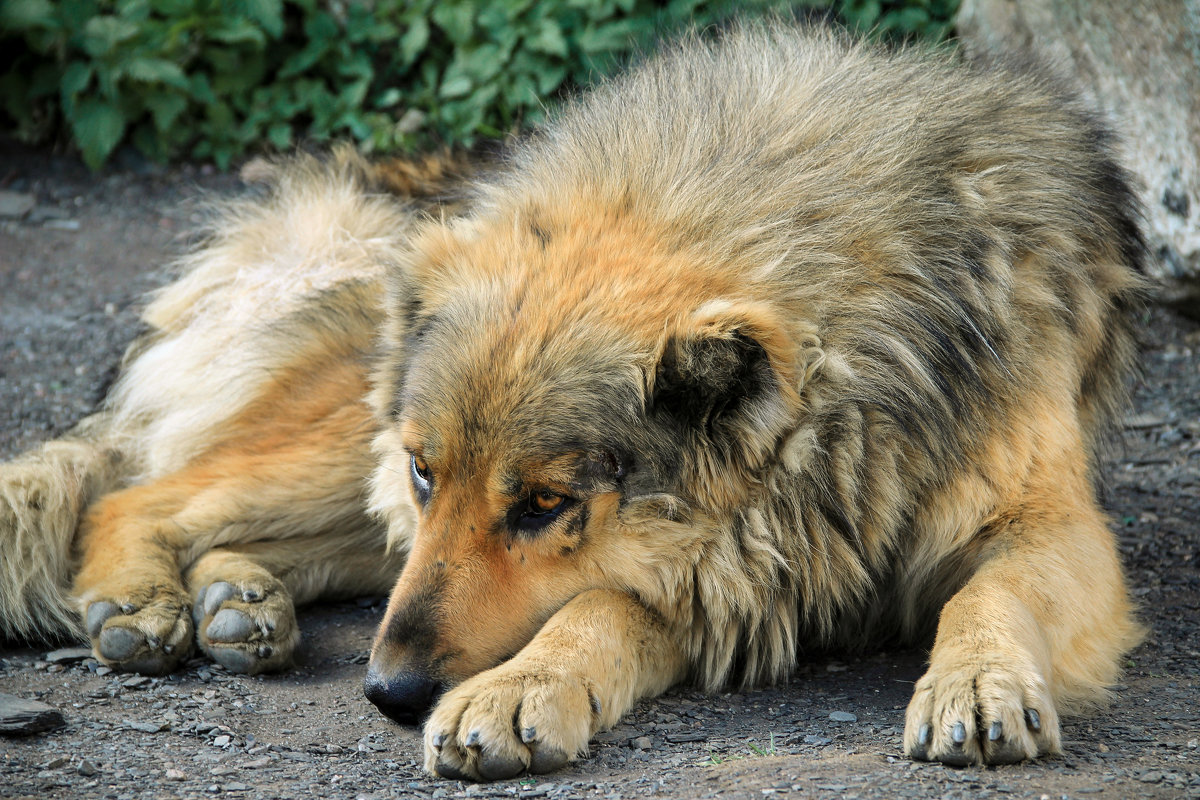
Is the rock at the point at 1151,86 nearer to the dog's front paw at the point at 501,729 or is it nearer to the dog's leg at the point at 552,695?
the dog's leg at the point at 552,695

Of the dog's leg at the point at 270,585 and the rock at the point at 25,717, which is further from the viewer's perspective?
the dog's leg at the point at 270,585

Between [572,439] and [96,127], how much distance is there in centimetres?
654

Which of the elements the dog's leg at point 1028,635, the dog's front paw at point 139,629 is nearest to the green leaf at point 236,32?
the dog's front paw at point 139,629

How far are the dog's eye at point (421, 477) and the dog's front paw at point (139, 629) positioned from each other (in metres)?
0.97

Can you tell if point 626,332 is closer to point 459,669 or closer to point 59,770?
point 459,669

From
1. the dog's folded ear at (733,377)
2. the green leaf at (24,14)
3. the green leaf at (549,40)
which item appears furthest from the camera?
the green leaf at (24,14)

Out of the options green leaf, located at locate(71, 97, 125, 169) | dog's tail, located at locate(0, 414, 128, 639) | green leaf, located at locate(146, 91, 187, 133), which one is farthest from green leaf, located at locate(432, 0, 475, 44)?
dog's tail, located at locate(0, 414, 128, 639)

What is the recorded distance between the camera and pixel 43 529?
4148mm

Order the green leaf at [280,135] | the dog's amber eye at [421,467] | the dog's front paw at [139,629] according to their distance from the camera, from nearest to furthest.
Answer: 1. the dog's amber eye at [421,467]
2. the dog's front paw at [139,629]
3. the green leaf at [280,135]

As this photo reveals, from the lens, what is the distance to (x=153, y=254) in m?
7.92

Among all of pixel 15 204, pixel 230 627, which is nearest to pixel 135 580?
pixel 230 627

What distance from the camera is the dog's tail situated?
396cm

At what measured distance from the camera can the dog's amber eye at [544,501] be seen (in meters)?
3.14

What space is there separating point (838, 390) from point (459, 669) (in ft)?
4.11
